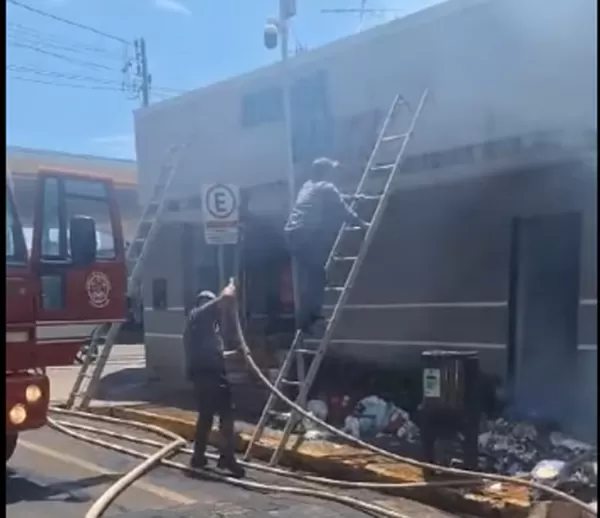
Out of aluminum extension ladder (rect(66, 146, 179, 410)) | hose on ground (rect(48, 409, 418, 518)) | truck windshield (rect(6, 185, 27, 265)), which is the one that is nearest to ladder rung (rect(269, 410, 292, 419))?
hose on ground (rect(48, 409, 418, 518))

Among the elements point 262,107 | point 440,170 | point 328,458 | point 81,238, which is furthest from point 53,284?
point 262,107

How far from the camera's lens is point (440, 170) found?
6.25m

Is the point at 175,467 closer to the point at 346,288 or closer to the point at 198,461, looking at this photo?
the point at 198,461

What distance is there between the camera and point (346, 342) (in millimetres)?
7430

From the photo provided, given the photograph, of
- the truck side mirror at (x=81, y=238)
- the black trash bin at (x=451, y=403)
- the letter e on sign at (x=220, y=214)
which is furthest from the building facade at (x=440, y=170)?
the truck side mirror at (x=81, y=238)

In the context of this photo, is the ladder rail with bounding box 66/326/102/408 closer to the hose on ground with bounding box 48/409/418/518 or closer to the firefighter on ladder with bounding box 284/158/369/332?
the hose on ground with bounding box 48/409/418/518

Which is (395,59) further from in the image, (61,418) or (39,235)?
(61,418)

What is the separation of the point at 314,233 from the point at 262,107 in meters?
1.62

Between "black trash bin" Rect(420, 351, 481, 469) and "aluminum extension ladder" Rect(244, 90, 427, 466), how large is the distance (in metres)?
1.03

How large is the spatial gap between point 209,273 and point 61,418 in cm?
203

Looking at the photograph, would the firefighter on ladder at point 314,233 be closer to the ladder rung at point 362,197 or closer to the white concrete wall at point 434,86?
the ladder rung at point 362,197

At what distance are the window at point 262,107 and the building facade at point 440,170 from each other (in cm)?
1

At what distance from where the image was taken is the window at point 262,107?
7211mm

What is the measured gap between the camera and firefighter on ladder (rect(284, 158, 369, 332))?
608 cm
